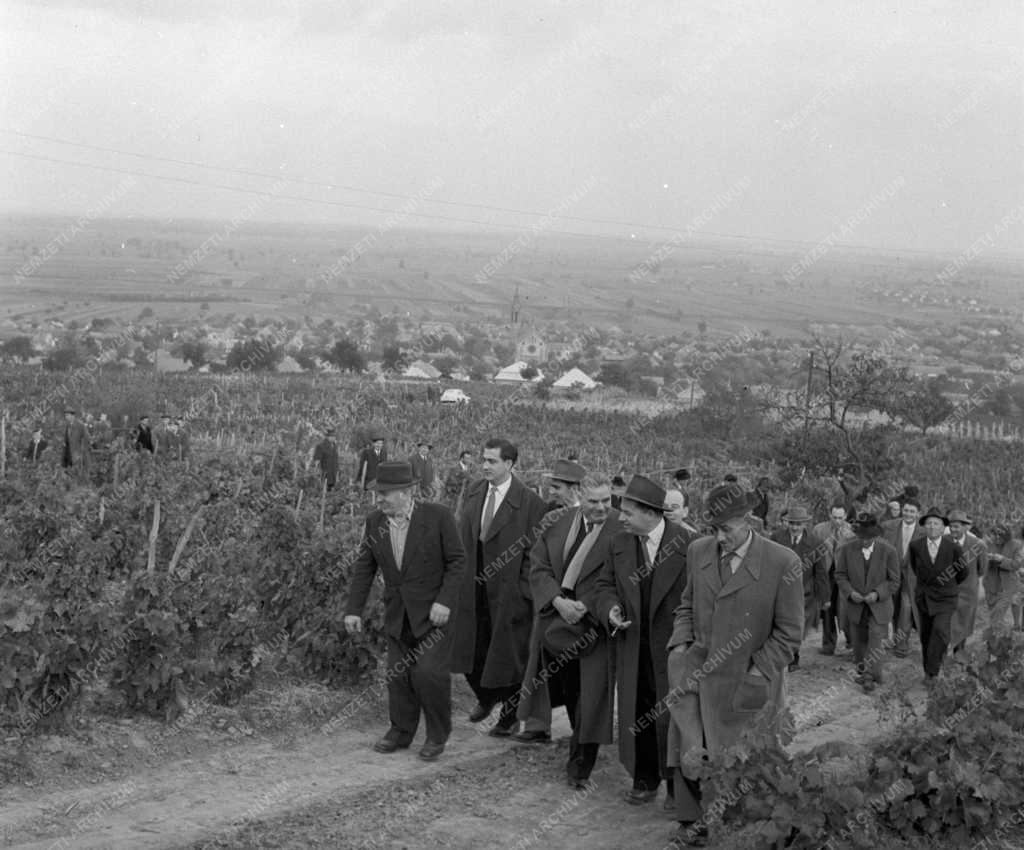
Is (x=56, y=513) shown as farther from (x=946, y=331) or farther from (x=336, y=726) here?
(x=946, y=331)

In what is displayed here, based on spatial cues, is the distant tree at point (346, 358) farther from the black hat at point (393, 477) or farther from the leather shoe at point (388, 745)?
the black hat at point (393, 477)

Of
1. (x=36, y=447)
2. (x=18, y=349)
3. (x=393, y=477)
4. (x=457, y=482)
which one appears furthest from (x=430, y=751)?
(x=18, y=349)

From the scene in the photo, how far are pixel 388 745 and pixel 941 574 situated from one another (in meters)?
5.21

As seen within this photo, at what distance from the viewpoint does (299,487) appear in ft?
59.2

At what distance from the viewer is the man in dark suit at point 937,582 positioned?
35.9 ft

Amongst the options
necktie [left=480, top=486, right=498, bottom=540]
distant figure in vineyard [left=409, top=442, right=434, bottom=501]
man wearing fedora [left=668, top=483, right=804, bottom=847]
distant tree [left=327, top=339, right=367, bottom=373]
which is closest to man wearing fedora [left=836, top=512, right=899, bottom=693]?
necktie [left=480, top=486, right=498, bottom=540]

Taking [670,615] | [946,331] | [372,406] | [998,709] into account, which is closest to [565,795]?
[670,615]

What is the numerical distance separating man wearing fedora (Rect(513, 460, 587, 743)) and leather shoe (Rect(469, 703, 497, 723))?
354 millimetres

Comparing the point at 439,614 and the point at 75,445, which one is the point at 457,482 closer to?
the point at 75,445

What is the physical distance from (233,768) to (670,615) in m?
2.46

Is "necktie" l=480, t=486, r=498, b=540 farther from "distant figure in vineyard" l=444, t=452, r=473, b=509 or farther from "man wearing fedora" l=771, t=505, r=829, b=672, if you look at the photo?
"distant figure in vineyard" l=444, t=452, r=473, b=509

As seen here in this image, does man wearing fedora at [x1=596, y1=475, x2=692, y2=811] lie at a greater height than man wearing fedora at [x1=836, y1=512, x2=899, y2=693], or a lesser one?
greater

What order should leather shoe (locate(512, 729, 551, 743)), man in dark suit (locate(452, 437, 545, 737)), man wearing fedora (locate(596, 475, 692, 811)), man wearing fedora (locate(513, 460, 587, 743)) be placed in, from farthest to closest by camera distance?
man in dark suit (locate(452, 437, 545, 737))
leather shoe (locate(512, 729, 551, 743))
man wearing fedora (locate(513, 460, 587, 743))
man wearing fedora (locate(596, 475, 692, 811))

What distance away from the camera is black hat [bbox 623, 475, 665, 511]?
707cm
